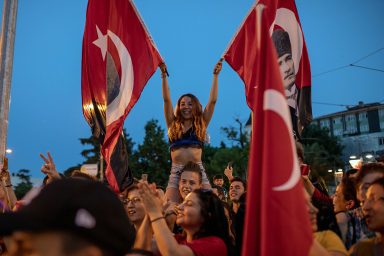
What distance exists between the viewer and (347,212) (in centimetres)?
412

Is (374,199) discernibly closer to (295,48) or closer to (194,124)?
(194,124)

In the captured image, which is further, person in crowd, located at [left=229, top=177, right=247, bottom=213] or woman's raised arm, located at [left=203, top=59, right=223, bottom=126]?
person in crowd, located at [left=229, top=177, right=247, bottom=213]

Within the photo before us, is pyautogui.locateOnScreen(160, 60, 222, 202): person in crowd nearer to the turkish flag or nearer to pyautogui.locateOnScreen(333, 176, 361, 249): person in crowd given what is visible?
the turkish flag

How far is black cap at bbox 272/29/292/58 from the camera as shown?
660cm

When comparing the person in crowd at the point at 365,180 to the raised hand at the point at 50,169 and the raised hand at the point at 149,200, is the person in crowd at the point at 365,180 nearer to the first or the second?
the raised hand at the point at 149,200

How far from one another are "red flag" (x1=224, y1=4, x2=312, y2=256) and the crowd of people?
79 mm

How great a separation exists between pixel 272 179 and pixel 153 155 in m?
36.1

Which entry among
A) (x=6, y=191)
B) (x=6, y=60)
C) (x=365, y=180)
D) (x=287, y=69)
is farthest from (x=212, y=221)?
(x=6, y=60)

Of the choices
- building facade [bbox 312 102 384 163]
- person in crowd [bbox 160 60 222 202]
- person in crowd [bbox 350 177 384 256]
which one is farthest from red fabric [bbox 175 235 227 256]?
building facade [bbox 312 102 384 163]

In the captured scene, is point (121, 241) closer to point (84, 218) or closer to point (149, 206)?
point (84, 218)

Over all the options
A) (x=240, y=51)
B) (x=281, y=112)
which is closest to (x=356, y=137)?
(x=240, y=51)

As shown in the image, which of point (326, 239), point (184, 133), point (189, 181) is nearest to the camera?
point (326, 239)

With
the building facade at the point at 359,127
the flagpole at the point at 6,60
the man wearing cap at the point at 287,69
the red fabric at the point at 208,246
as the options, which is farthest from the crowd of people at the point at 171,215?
the building facade at the point at 359,127

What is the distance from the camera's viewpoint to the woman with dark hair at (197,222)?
2.98m
